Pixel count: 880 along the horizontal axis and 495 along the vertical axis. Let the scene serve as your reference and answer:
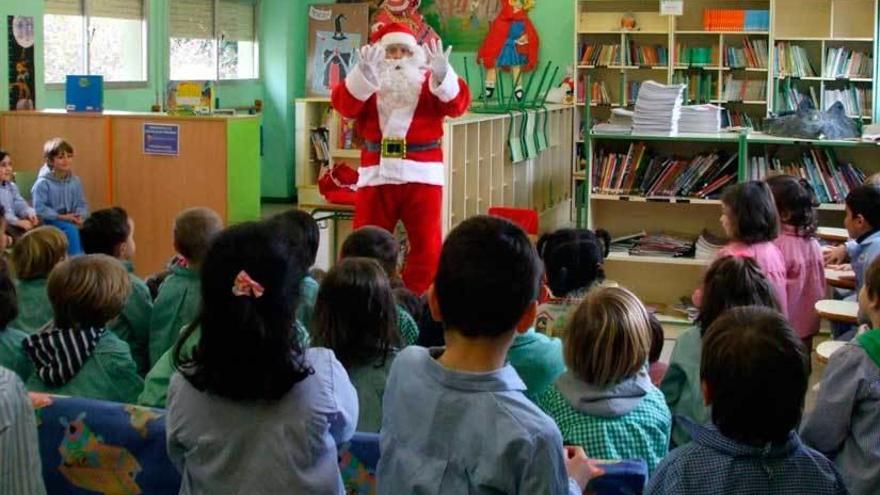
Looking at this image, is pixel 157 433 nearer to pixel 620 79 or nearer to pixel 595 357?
pixel 595 357

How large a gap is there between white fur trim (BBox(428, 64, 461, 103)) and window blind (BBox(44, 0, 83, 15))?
3969 millimetres

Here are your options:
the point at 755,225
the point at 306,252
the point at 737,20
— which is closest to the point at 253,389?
the point at 306,252

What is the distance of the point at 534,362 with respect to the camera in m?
2.56

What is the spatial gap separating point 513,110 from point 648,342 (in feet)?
18.2

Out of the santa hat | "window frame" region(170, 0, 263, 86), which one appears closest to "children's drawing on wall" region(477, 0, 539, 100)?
"window frame" region(170, 0, 263, 86)

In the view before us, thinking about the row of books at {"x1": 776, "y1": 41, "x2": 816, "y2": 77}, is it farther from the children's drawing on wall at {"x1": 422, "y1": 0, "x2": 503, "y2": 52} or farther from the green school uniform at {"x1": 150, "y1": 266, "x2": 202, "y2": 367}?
the green school uniform at {"x1": 150, "y1": 266, "x2": 202, "y2": 367}

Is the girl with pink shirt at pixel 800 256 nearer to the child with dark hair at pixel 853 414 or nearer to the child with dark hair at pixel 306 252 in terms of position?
the child with dark hair at pixel 306 252

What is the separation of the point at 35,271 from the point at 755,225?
243cm

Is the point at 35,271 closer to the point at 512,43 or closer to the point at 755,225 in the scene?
the point at 755,225

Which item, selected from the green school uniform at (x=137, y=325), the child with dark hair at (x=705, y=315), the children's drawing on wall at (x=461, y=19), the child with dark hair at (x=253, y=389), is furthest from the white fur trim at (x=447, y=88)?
the children's drawing on wall at (x=461, y=19)

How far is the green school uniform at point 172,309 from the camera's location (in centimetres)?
311

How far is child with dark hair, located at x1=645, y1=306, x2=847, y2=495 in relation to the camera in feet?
5.57

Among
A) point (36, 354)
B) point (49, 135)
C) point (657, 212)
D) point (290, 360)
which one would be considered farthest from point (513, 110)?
point (290, 360)

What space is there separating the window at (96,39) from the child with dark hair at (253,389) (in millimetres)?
6930
